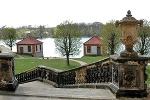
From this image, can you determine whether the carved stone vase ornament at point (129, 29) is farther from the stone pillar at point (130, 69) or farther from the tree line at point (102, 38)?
the tree line at point (102, 38)

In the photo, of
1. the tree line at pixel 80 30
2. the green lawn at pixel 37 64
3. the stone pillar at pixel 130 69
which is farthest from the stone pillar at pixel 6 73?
the tree line at pixel 80 30

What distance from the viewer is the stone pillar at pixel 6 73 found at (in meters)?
7.05

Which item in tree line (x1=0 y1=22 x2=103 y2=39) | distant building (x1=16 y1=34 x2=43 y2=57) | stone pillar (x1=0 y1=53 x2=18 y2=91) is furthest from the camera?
tree line (x1=0 y1=22 x2=103 y2=39)

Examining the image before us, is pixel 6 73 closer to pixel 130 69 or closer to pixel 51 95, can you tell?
pixel 51 95

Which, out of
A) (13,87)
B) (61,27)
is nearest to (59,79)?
(13,87)

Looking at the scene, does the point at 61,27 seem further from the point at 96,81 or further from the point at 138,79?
the point at 138,79

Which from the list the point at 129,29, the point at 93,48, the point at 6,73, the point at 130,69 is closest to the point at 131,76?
the point at 130,69

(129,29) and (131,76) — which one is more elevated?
(129,29)

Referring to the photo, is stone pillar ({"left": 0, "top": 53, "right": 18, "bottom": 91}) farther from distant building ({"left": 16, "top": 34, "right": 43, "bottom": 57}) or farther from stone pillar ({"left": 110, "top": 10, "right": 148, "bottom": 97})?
distant building ({"left": 16, "top": 34, "right": 43, "bottom": 57})

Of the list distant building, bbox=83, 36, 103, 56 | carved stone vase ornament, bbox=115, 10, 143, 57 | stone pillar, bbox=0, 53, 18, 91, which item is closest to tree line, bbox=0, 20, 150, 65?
distant building, bbox=83, 36, 103, 56

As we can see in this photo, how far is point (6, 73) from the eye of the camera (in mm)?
7105

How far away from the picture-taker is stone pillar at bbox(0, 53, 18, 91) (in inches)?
277

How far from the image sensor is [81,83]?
9383 millimetres

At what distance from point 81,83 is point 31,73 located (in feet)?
12.8
